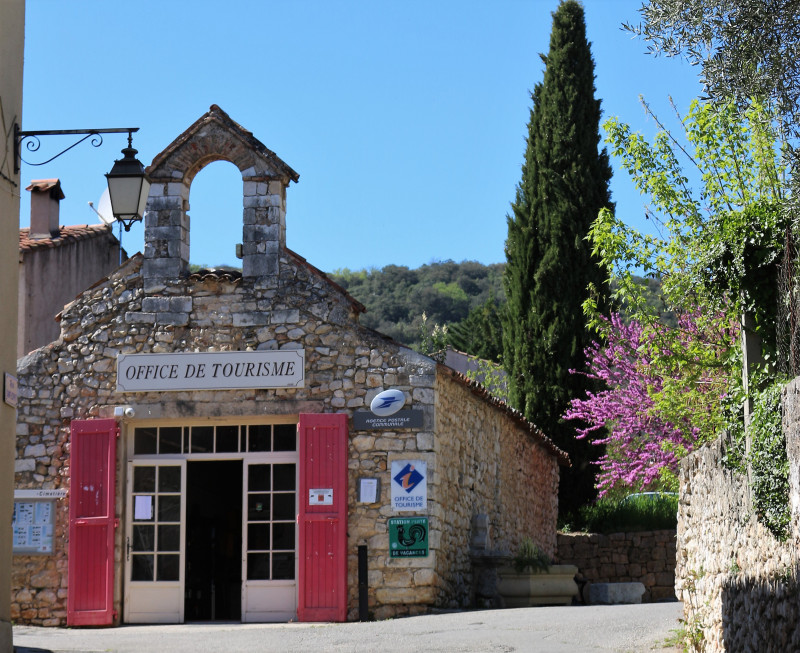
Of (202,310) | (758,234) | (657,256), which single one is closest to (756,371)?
(758,234)

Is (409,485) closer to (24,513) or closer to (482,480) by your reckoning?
(482,480)

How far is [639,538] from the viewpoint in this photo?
20219 mm

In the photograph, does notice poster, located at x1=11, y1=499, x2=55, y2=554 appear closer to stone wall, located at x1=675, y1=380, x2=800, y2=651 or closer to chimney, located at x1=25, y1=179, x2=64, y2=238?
chimney, located at x1=25, y1=179, x2=64, y2=238

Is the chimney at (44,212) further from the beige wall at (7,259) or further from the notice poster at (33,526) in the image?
the beige wall at (7,259)

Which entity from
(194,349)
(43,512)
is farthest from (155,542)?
(194,349)

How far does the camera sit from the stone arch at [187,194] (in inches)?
552

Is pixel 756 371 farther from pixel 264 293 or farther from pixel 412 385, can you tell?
pixel 264 293

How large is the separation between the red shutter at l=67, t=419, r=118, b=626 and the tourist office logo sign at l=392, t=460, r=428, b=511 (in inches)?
131

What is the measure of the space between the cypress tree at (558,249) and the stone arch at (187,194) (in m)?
9.11

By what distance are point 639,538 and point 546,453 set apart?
2.17m

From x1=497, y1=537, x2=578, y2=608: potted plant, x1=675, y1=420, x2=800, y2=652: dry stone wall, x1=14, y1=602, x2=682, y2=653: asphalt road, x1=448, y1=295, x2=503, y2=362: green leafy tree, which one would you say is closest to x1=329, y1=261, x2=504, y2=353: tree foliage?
x1=448, y1=295, x2=503, y2=362: green leafy tree

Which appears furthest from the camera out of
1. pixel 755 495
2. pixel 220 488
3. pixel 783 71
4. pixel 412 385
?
pixel 220 488

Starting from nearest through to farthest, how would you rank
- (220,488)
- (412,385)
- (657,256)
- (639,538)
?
1. (412,385)
2. (657,256)
3. (220,488)
4. (639,538)

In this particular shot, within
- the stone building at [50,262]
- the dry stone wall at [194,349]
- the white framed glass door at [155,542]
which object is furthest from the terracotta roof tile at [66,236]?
A: the white framed glass door at [155,542]
